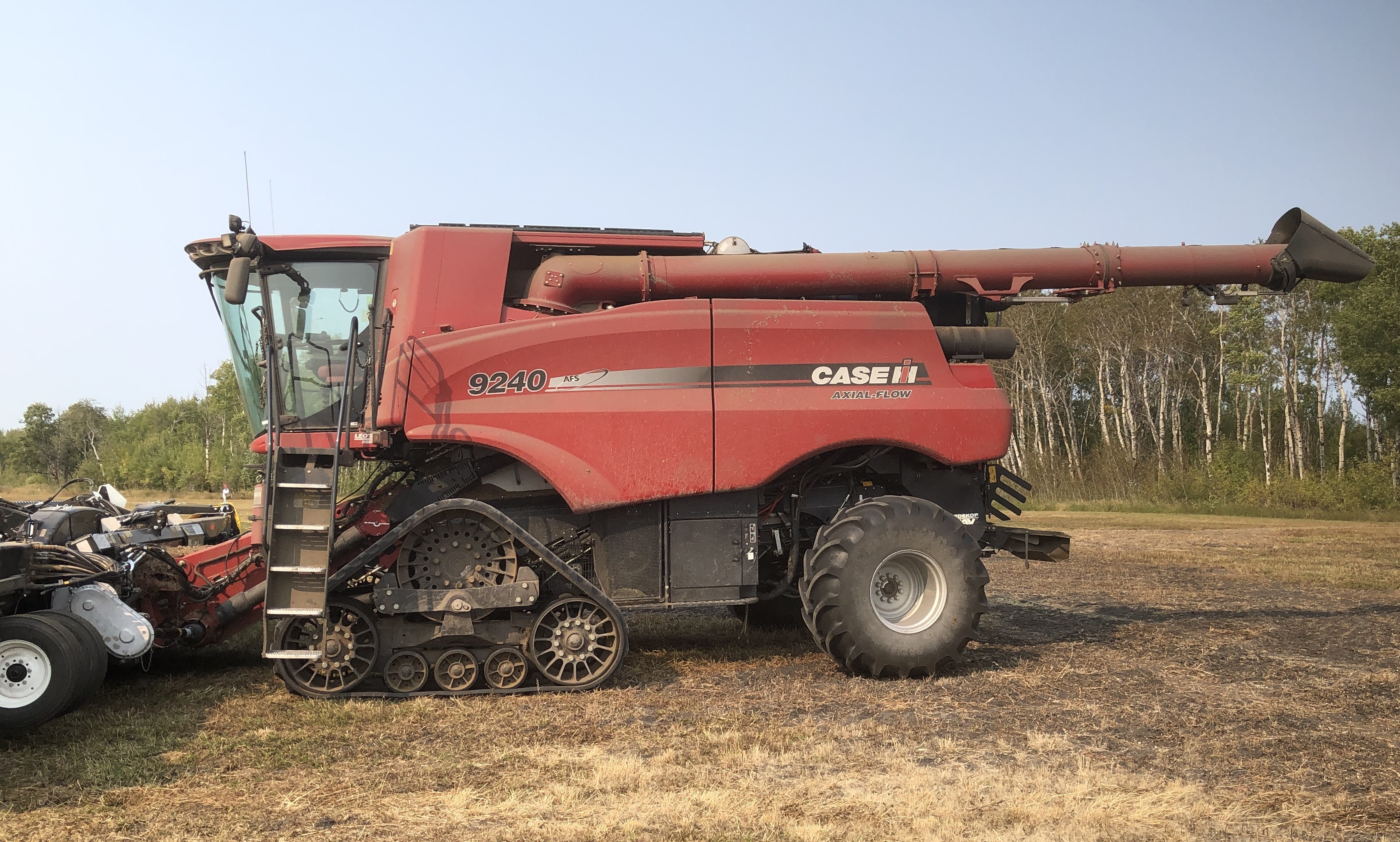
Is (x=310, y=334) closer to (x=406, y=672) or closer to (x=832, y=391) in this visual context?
(x=406, y=672)

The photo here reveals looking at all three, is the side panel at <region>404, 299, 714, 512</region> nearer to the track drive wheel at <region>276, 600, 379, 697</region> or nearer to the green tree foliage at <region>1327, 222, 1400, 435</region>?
the track drive wheel at <region>276, 600, 379, 697</region>

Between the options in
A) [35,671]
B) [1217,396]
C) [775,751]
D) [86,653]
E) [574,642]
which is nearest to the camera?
[775,751]

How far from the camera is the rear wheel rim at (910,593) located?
23.9 ft

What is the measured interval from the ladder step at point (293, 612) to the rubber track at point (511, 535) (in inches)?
8.6

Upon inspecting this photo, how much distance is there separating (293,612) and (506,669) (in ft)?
4.56

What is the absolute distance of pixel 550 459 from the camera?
6922 millimetres

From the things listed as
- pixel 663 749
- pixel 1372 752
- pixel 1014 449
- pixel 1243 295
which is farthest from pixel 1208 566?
pixel 1014 449

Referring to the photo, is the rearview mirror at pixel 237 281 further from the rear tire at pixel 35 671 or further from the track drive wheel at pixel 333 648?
the rear tire at pixel 35 671

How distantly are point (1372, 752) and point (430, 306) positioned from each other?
20.4 feet

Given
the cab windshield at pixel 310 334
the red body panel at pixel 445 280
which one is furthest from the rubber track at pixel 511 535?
the red body panel at pixel 445 280

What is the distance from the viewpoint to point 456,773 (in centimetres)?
497

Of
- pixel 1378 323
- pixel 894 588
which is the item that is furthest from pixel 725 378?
pixel 1378 323

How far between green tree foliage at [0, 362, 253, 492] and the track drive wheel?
36241 mm

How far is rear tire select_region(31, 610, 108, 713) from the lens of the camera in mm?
5625
